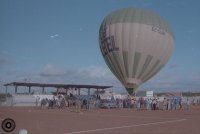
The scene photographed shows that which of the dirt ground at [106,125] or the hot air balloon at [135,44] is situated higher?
the hot air balloon at [135,44]

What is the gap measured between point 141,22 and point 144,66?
17.9 feet

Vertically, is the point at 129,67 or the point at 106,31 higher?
the point at 106,31

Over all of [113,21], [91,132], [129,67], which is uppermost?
[113,21]

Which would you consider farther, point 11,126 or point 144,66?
point 144,66

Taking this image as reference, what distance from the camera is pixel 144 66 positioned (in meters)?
47.3

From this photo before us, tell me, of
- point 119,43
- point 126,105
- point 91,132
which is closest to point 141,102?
point 126,105

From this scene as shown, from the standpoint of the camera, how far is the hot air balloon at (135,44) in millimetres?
46312

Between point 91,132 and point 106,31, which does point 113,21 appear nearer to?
point 106,31

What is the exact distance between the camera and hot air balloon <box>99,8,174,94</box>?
152 ft

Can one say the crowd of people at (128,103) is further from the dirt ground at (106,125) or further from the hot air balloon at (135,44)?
the dirt ground at (106,125)

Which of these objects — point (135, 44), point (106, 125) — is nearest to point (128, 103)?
point (135, 44)

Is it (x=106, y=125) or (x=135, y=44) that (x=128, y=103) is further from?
(x=106, y=125)

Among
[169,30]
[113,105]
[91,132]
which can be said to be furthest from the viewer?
[113,105]

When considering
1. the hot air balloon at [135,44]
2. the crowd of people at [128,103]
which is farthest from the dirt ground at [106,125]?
the crowd of people at [128,103]
